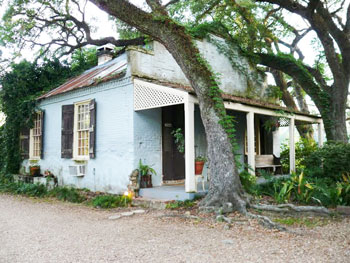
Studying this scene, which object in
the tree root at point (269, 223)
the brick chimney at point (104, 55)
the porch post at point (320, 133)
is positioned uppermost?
the brick chimney at point (104, 55)

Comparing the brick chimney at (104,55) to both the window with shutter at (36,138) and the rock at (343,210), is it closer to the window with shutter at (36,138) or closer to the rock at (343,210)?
the window with shutter at (36,138)

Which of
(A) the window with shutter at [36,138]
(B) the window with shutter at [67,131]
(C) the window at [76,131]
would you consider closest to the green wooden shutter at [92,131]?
(C) the window at [76,131]

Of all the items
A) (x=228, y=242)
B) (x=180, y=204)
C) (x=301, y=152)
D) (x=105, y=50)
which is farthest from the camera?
(x=105, y=50)

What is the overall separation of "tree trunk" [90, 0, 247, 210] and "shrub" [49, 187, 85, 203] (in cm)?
416

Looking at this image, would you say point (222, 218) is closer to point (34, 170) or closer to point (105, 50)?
point (34, 170)

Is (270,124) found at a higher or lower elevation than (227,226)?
higher

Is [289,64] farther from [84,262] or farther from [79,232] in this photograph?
[84,262]

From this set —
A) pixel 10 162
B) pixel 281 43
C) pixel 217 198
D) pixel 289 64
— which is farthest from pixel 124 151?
pixel 281 43

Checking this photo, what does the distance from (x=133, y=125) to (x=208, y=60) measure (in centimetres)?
449

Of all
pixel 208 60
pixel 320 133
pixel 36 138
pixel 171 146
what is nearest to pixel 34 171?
pixel 36 138

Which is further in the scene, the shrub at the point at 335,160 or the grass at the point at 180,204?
the shrub at the point at 335,160

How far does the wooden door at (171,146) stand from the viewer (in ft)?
31.7

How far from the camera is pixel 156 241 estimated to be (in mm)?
5020

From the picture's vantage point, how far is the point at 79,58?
16047mm
